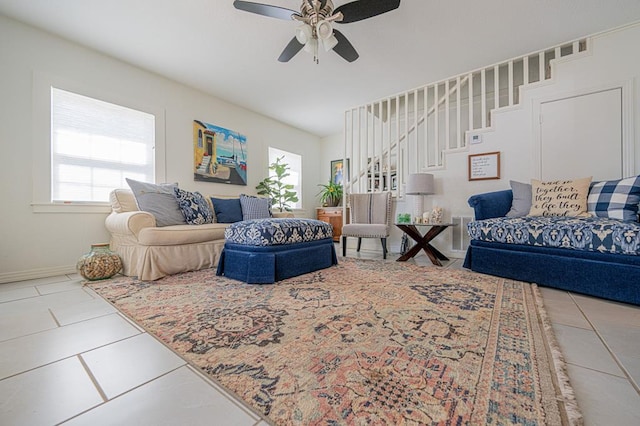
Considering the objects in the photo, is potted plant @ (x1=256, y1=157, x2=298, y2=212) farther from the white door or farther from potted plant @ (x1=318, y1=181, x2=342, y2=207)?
the white door

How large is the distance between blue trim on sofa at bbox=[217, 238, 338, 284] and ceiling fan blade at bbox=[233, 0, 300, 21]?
1.89m

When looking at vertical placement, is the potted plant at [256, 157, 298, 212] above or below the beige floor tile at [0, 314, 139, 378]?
above

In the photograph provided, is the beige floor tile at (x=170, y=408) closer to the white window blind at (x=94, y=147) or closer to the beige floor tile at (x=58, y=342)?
the beige floor tile at (x=58, y=342)

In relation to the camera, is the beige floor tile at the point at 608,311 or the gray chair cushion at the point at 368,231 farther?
the gray chair cushion at the point at 368,231

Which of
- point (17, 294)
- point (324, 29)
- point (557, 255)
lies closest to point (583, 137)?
point (557, 255)

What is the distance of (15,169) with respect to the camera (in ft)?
8.03

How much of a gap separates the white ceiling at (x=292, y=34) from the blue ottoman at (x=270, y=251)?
6.64 ft

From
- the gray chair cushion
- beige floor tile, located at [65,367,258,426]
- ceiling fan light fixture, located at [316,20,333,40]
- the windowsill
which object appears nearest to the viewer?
beige floor tile, located at [65,367,258,426]

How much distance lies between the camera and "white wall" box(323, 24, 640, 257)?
2621mm

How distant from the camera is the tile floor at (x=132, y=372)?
0.78 m

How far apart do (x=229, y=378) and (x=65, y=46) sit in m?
3.83

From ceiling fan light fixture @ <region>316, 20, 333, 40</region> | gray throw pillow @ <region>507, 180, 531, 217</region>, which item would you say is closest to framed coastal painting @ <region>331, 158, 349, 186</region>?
gray throw pillow @ <region>507, 180, 531, 217</region>

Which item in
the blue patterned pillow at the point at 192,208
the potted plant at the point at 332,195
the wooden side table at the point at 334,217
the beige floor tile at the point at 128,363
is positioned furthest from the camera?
the potted plant at the point at 332,195

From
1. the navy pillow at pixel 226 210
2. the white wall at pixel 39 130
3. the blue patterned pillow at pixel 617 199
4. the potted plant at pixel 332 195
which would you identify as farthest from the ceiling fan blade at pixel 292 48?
the potted plant at pixel 332 195
